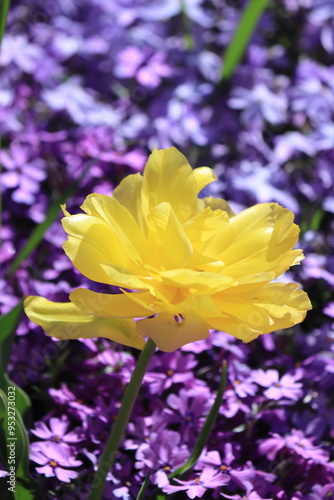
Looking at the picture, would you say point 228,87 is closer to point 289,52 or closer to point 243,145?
point 243,145

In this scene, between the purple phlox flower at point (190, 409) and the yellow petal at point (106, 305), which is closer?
the yellow petal at point (106, 305)

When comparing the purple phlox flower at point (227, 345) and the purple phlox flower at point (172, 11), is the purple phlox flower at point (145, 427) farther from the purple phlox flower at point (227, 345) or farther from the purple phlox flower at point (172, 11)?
the purple phlox flower at point (172, 11)

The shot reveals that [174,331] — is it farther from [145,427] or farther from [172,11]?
[172,11]

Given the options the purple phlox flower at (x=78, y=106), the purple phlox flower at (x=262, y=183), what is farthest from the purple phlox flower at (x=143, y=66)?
the purple phlox flower at (x=262, y=183)

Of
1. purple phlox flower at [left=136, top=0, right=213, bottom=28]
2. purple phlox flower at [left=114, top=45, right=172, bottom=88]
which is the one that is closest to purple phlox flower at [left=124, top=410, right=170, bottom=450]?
purple phlox flower at [left=114, top=45, right=172, bottom=88]

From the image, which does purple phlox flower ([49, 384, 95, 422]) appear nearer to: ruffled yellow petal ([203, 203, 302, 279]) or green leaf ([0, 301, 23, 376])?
green leaf ([0, 301, 23, 376])

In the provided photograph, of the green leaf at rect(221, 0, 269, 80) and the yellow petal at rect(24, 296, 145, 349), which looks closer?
the yellow petal at rect(24, 296, 145, 349)
